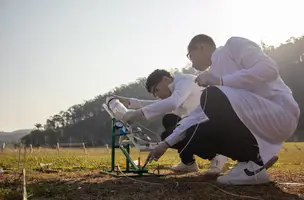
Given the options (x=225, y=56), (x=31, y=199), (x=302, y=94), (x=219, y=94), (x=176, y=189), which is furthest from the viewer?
(x=302, y=94)

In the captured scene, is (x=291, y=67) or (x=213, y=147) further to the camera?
(x=291, y=67)

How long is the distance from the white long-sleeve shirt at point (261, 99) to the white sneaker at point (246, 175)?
0.18m

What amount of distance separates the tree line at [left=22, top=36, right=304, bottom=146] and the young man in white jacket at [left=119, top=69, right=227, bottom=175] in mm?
56139

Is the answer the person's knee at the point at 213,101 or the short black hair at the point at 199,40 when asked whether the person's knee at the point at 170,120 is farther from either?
the person's knee at the point at 213,101

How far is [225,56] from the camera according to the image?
3.66 m

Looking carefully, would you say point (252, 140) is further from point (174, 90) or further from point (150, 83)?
point (150, 83)

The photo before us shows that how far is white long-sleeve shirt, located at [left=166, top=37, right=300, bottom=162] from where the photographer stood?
10.8 feet

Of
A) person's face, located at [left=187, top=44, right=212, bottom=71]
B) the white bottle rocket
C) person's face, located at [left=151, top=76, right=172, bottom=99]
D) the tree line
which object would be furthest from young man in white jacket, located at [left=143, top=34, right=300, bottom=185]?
the tree line

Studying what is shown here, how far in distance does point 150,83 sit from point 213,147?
1199mm

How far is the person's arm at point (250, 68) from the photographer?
3.32m

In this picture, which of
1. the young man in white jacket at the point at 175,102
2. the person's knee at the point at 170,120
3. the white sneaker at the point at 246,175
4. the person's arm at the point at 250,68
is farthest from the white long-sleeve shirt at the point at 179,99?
the white sneaker at the point at 246,175

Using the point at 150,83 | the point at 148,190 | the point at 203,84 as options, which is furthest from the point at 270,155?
the point at 150,83

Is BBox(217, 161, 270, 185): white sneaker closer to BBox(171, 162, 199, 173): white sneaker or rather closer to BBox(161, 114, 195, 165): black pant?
BBox(161, 114, 195, 165): black pant

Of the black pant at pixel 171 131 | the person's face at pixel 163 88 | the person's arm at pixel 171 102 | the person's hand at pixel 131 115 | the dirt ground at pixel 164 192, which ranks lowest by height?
the dirt ground at pixel 164 192
